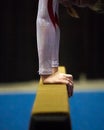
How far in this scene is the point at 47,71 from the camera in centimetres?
95

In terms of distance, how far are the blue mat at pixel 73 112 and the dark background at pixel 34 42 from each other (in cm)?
39

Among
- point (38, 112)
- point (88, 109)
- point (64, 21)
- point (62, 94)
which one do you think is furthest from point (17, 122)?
point (38, 112)

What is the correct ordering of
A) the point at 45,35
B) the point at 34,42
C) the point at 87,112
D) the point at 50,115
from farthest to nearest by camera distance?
the point at 34,42 → the point at 87,112 → the point at 45,35 → the point at 50,115

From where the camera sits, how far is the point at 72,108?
6.73ft

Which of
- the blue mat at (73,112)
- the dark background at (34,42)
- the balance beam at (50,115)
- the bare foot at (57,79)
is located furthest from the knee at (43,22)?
the dark background at (34,42)

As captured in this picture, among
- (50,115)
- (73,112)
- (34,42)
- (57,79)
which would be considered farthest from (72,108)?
(50,115)

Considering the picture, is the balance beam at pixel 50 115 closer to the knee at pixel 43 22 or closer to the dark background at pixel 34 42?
the knee at pixel 43 22

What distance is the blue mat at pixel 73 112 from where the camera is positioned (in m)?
1.93

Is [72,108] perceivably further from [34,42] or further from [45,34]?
[45,34]

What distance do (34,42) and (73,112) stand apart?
742 millimetres

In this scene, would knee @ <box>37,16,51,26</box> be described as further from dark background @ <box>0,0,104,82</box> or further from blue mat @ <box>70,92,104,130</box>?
dark background @ <box>0,0,104,82</box>

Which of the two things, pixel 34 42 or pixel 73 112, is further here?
pixel 34 42

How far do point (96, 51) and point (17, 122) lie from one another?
3.08 feet

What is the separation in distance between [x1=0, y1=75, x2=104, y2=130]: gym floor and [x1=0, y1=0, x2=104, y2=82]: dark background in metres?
0.17
